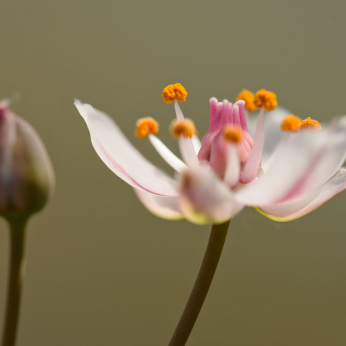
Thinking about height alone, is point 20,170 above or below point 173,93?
below

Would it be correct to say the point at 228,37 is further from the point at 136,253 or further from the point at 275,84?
the point at 136,253

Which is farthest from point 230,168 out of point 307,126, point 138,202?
point 138,202

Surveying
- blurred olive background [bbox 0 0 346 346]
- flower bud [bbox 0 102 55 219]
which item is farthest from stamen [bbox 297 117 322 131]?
blurred olive background [bbox 0 0 346 346]

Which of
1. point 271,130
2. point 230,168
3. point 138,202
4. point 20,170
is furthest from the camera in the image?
point 138,202

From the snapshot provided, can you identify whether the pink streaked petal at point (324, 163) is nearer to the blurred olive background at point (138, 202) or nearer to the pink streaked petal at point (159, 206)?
the pink streaked petal at point (159, 206)

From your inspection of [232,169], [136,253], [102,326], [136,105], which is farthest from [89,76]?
[232,169]

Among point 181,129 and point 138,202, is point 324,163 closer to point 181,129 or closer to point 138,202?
point 181,129

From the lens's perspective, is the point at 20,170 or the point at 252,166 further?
the point at 252,166
